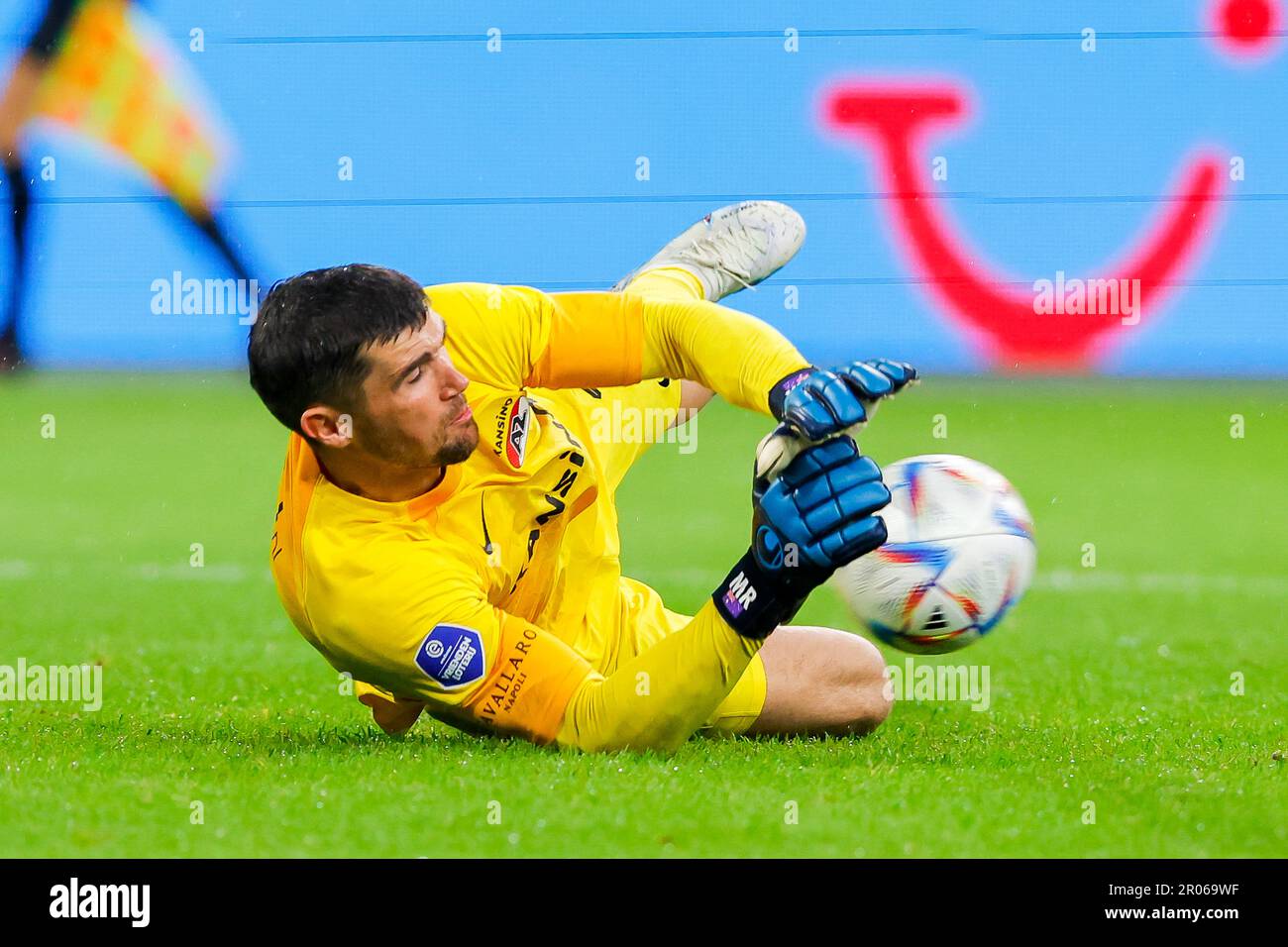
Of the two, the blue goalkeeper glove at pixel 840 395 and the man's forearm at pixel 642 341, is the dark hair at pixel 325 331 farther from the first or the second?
the blue goalkeeper glove at pixel 840 395

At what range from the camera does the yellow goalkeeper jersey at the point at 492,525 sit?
402 cm

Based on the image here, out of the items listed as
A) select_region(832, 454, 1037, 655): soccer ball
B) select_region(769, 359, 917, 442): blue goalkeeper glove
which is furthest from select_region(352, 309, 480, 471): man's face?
select_region(832, 454, 1037, 655): soccer ball

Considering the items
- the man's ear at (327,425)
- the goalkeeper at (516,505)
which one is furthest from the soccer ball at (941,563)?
the man's ear at (327,425)

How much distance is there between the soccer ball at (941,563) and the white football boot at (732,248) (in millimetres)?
1043

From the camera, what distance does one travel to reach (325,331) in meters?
3.87

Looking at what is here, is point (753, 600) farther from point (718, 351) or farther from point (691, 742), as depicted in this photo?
point (691, 742)

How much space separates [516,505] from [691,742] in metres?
0.79

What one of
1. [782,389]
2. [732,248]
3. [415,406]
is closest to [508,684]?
[415,406]

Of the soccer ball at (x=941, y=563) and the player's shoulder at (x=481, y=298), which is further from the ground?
the player's shoulder at (x=481, y=298)

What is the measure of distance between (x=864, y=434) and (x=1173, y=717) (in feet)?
23.9

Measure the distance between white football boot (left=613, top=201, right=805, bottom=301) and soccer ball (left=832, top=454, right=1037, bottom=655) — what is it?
3.42ft

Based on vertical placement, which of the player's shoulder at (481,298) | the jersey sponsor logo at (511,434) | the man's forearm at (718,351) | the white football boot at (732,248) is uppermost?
the white football boot at (732,248)

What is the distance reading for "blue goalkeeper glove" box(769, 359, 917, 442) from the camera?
3.50 meters

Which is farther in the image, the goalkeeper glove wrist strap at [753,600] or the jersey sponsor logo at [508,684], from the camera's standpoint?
the jersey sponsor logo at [508,684]
